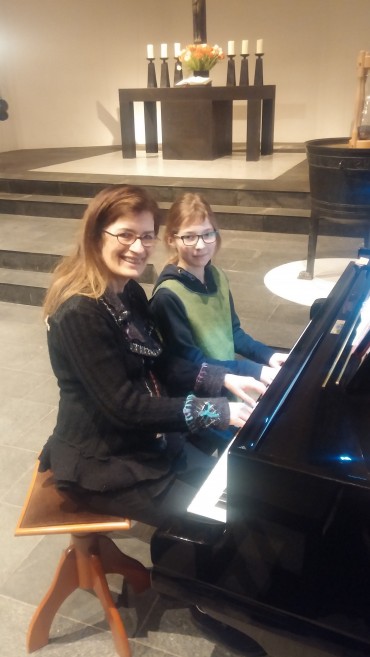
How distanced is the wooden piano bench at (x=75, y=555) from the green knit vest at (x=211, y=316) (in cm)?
67

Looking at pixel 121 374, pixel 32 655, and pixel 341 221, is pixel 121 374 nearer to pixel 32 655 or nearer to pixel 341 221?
pixel 32 655

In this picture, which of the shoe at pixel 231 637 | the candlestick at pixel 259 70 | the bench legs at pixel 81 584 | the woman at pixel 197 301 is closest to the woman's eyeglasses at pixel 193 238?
the woman at pixel 197 301

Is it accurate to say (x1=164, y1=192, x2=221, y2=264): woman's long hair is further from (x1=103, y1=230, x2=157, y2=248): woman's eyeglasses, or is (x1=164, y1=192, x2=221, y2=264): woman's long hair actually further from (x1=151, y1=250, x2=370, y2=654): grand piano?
(x1=151, y1=250, x2=370, y2=654): grand piano

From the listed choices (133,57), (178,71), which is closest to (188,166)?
(178,71)

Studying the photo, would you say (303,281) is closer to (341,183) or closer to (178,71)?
(341,183)

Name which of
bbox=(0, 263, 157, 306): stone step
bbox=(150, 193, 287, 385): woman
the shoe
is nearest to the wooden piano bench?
the shoe

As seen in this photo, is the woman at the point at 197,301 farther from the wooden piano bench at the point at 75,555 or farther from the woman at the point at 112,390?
the wooden piano bench at the point at 75,555

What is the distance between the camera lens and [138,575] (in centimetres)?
172

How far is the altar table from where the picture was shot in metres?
6.09

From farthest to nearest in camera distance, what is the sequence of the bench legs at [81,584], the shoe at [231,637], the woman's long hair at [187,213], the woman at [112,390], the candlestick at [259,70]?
the candlestick at [259,70]
the woman's long hair at [187,213]
the bench legs at [81,584]
the woman at [112,390]
the shoe at [231,637]

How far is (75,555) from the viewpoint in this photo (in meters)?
1.59

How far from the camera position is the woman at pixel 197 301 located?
1.76 meters

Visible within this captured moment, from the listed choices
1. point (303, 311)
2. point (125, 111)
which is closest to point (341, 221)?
point (303, 311)

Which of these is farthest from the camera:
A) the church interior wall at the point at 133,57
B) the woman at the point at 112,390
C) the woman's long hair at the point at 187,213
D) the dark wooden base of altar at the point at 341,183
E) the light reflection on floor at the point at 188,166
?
the church interior wall at the point at 133,57
